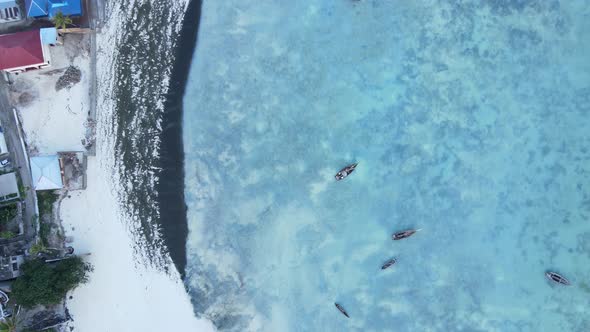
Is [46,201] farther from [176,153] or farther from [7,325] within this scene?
[176,153]

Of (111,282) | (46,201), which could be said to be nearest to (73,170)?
(46,201)

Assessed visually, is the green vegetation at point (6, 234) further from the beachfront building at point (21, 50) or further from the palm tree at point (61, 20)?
the palm tree at point (61, 20)

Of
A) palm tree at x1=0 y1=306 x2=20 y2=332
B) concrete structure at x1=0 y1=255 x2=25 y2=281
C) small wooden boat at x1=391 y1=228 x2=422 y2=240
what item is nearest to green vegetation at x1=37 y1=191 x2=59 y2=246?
concrete structure at x1=0 y1=255 x2=25 y2=281

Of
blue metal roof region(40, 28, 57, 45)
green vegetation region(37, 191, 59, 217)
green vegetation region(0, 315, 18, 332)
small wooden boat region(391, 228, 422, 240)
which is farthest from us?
green vegetation region(37, 191, 59, 217)

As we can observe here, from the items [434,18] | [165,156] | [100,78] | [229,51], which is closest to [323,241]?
[165,156]

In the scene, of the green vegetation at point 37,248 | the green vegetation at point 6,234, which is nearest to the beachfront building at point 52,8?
the green vegetation at point 6,234

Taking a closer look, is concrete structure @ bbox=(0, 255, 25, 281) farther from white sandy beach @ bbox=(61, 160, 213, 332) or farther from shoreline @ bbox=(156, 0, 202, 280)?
shoreline @ bbox=(156, 0, 202, 280)
